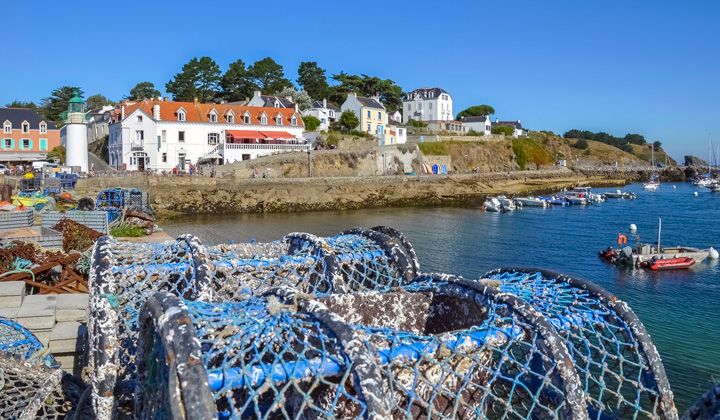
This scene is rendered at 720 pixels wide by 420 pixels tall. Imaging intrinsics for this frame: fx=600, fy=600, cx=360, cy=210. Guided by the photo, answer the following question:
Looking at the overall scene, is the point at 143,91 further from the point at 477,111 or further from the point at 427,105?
the point at 477,111

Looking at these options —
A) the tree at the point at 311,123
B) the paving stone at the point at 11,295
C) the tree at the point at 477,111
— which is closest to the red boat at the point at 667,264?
the paving stone at the point at 11,295

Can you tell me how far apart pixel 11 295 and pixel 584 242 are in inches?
1137

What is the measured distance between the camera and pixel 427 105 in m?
85.0

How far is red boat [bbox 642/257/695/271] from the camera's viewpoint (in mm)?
24203

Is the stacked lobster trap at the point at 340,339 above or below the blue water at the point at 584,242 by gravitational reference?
above

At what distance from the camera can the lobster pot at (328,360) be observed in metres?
3.32

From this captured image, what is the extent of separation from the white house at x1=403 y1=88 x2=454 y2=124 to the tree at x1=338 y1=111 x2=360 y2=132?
72.8ft

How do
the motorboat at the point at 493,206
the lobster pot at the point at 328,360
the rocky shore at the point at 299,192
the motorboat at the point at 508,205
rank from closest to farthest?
the lobster pot at the point at 328,360, the rocky shore at the point at 299,192, the motorboat at the point at 493,206, the motorboat at the point at 508,205

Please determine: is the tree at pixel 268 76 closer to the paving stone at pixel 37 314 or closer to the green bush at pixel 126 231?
the green bush at pixel 126 231

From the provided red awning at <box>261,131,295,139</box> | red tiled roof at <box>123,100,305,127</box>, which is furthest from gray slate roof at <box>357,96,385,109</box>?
red awning at <box>261,131,295,139</box>

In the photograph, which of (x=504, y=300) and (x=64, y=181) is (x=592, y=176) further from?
(x=504, y=300)

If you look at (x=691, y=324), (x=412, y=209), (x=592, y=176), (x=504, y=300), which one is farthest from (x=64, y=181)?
(x=592, y=176)

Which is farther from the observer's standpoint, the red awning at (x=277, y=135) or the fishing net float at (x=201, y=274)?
the red awning at (x=277, y=135)

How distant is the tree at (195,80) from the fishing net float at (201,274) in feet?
209
